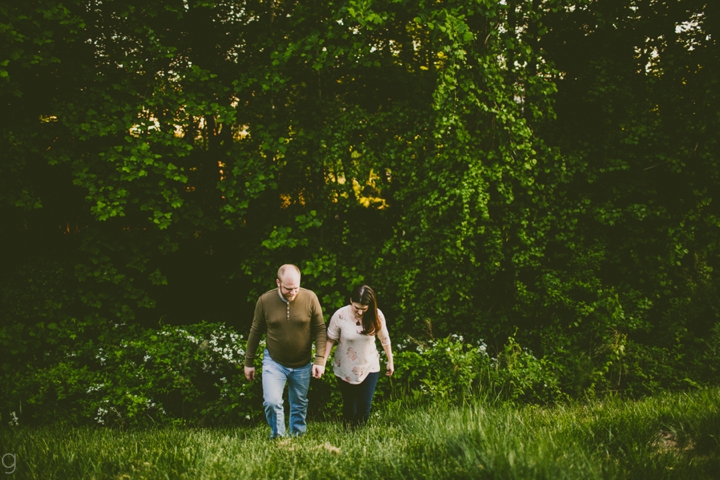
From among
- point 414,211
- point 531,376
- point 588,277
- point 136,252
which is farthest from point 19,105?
point 588,277

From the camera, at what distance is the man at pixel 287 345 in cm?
501

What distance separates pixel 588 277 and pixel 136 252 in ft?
24.3

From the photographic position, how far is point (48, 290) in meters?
8.05

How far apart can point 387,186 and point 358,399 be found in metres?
3.88

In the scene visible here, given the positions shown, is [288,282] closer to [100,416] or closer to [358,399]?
[358,399]

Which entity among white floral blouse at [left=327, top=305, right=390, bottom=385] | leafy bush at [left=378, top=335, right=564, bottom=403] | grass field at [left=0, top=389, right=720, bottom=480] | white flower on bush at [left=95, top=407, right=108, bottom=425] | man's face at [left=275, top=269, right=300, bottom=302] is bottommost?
white flower on bush at [left=95, top=407, right=108, bottom=425]

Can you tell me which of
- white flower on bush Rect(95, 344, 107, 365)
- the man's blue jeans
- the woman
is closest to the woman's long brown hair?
the woman

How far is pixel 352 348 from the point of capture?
16.3 feet

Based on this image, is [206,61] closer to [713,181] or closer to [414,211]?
[414,211]

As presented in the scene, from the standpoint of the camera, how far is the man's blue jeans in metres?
5.00

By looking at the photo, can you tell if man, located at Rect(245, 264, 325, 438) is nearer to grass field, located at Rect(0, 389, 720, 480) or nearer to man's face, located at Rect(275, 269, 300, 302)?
man's face, located at Rect(275, 269, 300, 302)

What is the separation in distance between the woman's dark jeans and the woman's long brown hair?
497 millimetres

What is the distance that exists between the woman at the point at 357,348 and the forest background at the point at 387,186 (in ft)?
5.30

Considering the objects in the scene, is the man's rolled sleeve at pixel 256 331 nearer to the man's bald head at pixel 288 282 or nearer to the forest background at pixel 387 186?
the man's bald head at pixel 288 282
